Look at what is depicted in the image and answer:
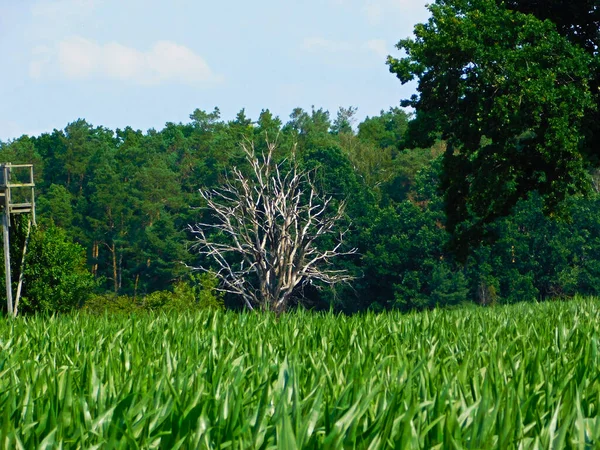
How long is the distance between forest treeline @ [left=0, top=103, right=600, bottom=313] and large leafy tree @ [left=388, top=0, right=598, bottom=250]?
68.3ft

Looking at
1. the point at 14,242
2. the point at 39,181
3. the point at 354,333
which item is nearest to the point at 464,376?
the point at 354,333

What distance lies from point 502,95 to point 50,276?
28.9 meters

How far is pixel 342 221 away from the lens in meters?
67.1

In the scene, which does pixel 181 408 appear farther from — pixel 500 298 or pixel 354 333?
pixel 500 298

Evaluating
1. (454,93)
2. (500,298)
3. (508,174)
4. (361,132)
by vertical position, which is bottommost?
(500,298)

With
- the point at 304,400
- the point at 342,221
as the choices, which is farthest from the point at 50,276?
the point at 304,400

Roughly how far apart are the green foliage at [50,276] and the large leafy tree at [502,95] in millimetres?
22876

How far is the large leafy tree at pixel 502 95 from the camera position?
21.5 m

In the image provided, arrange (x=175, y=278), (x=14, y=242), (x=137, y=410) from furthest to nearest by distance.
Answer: (x=175, y=278) → (x=14, y=242) → (x=137, y=410)

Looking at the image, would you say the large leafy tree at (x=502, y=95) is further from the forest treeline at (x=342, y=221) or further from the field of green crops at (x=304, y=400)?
the forest treeline at (x=342, y=221)

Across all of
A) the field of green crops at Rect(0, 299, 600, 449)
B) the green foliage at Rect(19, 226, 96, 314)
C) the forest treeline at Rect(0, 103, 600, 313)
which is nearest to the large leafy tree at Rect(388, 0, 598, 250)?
the field of green crops at Rect(0, 299, 600, 449)

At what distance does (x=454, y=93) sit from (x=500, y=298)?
40743 mm

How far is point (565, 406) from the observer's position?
327cm

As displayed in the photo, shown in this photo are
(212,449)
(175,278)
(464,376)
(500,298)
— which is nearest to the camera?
(212,449)
